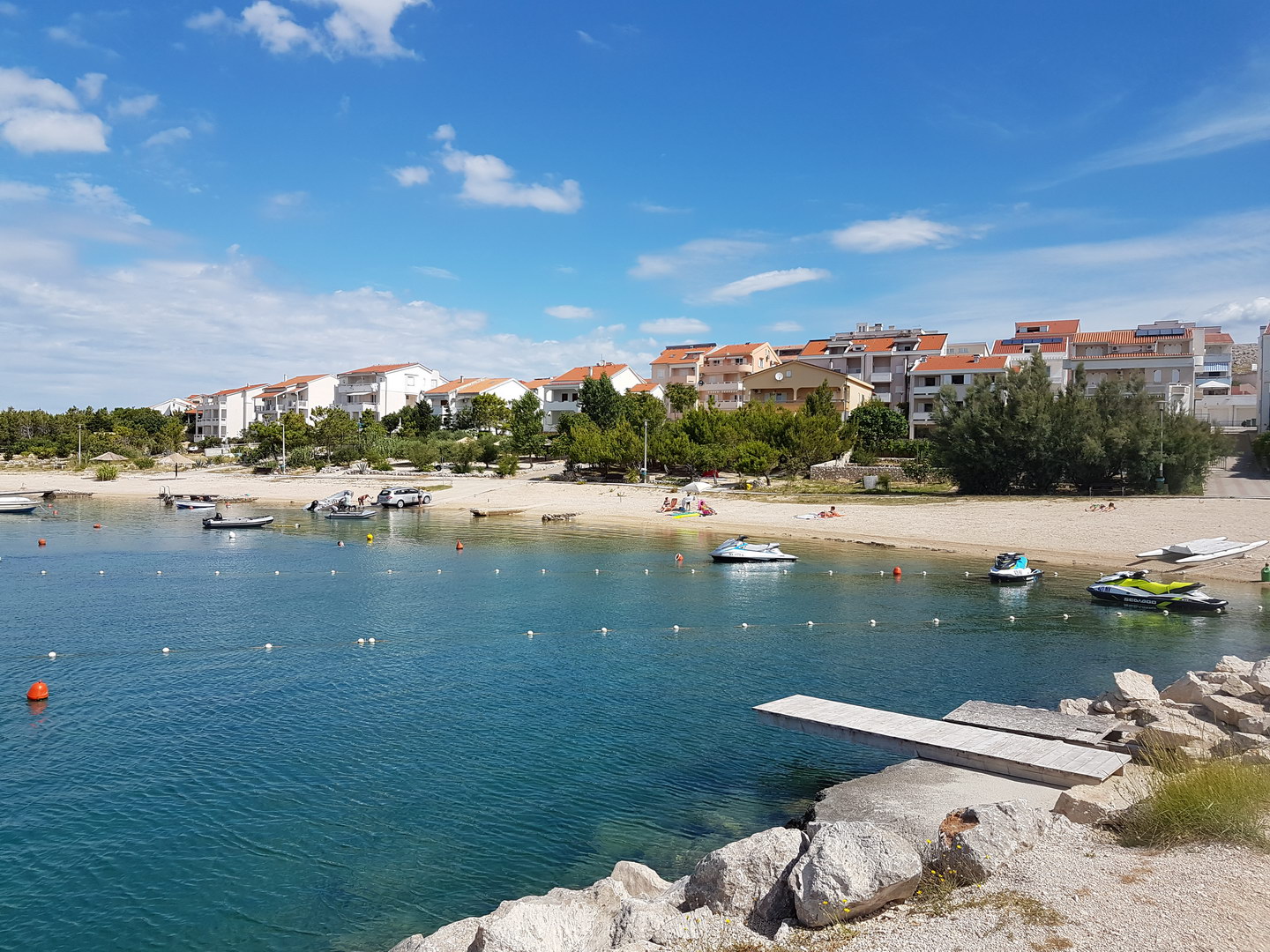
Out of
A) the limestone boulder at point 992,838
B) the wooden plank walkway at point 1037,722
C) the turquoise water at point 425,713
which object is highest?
the limestone boulder at point 992,838

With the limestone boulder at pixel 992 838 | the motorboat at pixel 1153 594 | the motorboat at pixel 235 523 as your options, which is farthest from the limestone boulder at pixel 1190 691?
the motorboat at pixel 235 523

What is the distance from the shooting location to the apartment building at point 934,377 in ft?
314

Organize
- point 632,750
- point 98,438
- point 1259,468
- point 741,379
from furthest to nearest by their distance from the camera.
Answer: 1. point 98,438
2. point 741,379
3. point 1259,468
4. point 632,750

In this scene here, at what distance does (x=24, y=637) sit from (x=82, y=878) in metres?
17.6

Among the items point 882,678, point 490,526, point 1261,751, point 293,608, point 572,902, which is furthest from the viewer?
point 490,526

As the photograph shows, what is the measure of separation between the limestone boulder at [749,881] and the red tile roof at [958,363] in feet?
302

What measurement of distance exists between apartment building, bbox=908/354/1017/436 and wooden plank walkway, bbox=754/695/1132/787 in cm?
8261

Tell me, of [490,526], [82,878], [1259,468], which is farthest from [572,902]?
[1259,468]

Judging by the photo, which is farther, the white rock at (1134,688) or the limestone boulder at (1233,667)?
the limestone boulder at (1233,667)

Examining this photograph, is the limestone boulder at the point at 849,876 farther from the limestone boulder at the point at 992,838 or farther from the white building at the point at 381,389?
the white building at the point at 381,389

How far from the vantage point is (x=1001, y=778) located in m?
14.3

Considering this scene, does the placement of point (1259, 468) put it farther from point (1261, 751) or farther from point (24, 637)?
point (24, 637)

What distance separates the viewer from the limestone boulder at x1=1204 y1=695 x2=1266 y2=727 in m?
15.5

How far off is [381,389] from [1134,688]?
134m
